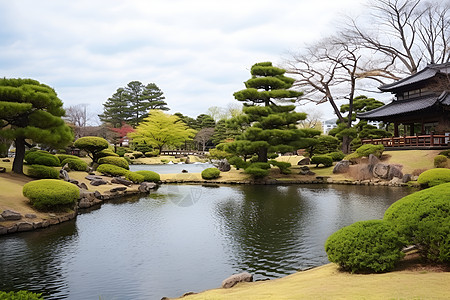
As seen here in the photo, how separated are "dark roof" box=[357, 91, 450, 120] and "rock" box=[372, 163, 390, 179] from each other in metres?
5.13

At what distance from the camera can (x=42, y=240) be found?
814 cm

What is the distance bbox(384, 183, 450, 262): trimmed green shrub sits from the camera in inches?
169

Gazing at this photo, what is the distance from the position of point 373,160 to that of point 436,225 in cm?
1835

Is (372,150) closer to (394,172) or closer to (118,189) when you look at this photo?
(394,172)

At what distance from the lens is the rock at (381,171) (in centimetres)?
1969

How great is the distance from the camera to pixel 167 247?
7547 millimetres

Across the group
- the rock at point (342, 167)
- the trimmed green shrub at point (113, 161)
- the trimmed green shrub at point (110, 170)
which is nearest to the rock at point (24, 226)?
the trimmed green shrub at point (110, 170)

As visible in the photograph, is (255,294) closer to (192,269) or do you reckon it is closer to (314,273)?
(314,273)

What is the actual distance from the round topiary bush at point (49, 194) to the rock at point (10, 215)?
924 mm

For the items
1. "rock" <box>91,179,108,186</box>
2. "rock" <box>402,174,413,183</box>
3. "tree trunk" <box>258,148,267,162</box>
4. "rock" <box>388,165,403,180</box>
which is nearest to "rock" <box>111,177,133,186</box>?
"rock" <box>91,179,108,186</box>

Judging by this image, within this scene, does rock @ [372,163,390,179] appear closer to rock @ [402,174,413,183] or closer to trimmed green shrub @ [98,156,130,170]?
A: rock @ [402,174,413,183]

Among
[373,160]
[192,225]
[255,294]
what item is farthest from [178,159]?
[255,294]

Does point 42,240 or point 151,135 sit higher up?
point 151,135

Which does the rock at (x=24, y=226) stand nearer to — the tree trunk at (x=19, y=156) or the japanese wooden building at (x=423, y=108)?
the tree trunk at (x=19, y=156)
